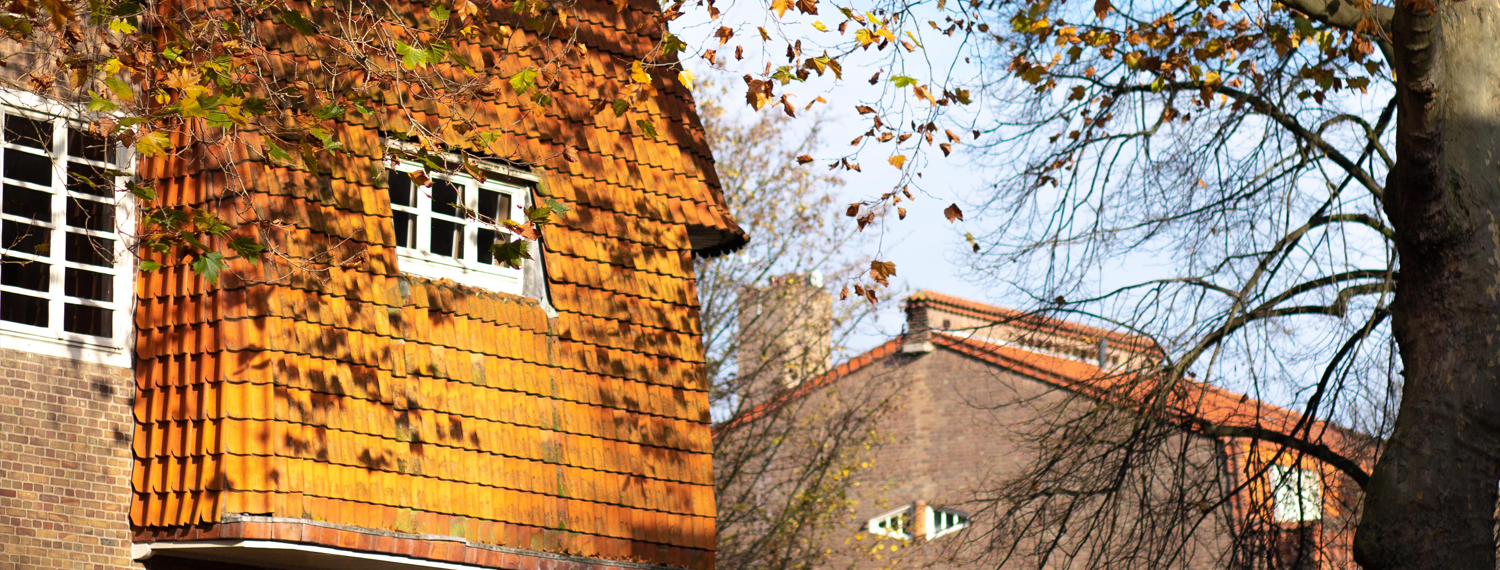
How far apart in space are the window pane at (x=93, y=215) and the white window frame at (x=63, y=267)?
0.08 meters

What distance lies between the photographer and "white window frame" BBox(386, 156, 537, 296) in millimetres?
10445

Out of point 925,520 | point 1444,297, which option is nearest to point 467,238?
point 1444,297

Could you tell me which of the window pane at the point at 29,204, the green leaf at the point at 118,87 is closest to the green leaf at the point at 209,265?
the green leaf at the point at 118,87

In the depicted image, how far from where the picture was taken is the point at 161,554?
9.20 metres

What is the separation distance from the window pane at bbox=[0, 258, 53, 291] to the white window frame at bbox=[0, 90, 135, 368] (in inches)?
5.7

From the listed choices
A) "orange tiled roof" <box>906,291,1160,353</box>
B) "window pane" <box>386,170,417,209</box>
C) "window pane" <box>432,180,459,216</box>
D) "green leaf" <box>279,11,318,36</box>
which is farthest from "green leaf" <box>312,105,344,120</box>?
"orange tiled roof" <box>906,291,1160,353</box>

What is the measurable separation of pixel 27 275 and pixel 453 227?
3.07 m

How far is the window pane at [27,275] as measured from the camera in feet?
30.9

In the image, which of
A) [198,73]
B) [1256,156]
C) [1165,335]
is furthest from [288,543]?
[1256,156]

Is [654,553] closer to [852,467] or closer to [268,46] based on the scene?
[268,46]

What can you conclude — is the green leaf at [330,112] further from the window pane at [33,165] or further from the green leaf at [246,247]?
the window pane at [33,165]

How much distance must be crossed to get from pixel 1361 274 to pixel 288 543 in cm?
952

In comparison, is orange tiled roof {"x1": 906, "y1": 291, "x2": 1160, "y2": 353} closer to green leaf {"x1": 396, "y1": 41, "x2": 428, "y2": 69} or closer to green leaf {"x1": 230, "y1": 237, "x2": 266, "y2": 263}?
green leaf {"x1": 396, "y1": 41, "x2": 428, "y2": 69}

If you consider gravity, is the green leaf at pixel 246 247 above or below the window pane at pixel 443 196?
below
